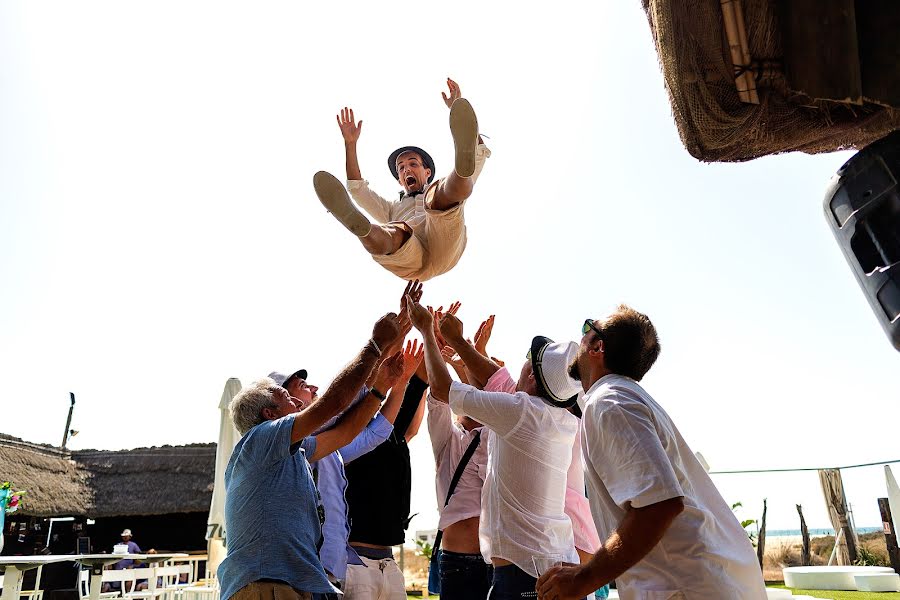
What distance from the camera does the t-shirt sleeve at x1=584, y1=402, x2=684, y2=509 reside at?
169 cm

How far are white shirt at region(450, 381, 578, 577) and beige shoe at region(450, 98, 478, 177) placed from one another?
3.88ft

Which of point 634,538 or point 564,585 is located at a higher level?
point 634,538

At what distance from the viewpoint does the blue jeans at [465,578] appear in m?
Answer: 2.92

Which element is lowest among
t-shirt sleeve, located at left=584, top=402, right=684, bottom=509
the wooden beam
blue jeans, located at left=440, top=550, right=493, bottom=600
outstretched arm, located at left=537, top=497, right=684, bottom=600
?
blue jeans, located at left=440, top=550, right=493, bottom=600

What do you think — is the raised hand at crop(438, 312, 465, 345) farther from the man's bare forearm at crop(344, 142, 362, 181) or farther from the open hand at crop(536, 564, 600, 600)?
the man's bare forearm at crop(344, 142, 362, 181)

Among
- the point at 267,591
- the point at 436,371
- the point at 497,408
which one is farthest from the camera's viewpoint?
the point at 436,371

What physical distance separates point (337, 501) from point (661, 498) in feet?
5.29

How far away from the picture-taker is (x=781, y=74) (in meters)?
2.02

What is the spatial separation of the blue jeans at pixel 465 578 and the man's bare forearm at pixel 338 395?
1003mm

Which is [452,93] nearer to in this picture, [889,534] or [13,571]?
[13,571]

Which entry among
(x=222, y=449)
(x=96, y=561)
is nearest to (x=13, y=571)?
(x=96, y=561)

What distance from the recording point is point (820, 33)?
1.85m

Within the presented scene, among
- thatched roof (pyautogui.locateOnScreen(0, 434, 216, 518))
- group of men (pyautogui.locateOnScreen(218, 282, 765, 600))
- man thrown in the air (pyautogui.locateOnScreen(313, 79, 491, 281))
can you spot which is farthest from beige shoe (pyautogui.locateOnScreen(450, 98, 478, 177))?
thatched roof (pyautogui.locateOnScreen(0, 434, 216, 518))

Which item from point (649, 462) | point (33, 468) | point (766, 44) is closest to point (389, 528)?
point (649, 462)
